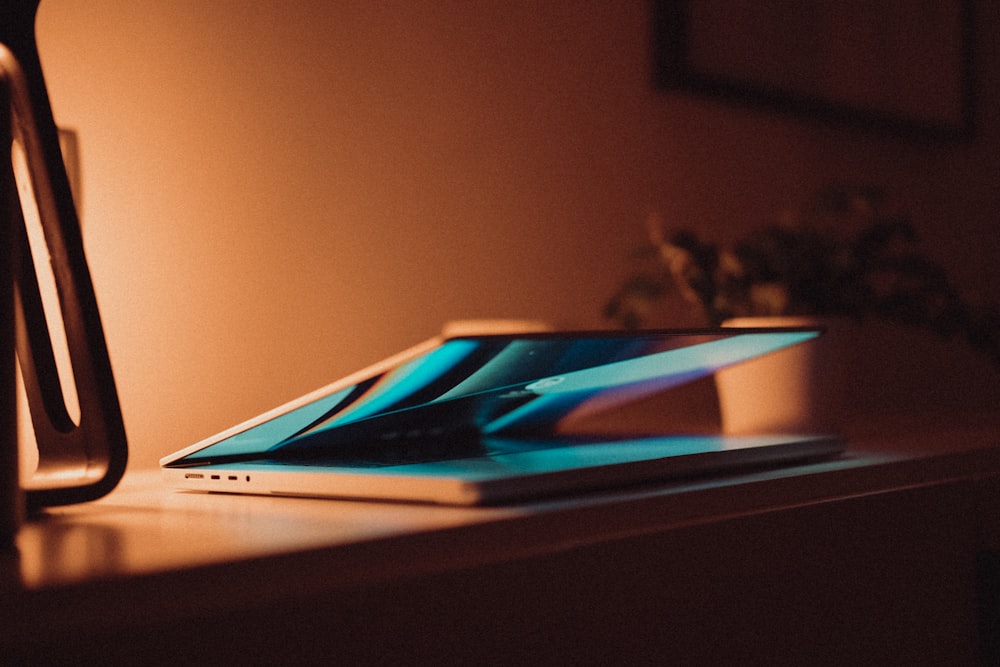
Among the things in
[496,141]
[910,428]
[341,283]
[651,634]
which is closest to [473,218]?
[496,141]

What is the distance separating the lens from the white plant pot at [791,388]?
97 cm

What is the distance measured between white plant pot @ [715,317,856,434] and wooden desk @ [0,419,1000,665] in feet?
0.46

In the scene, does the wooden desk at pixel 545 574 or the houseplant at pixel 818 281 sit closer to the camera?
the wooden desk at pixel 545 574

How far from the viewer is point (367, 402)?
2.03 ft

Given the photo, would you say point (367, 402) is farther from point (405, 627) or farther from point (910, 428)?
point (910, 428)

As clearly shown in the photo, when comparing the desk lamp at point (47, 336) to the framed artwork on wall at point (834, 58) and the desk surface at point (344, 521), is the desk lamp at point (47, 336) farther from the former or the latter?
the framed artwork on wall at point (834, 58)

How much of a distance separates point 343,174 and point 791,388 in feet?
1.74

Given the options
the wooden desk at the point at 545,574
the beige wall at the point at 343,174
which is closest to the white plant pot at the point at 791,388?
the wooden desk at the point at 545,574

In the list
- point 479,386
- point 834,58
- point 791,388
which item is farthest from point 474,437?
point 834,58

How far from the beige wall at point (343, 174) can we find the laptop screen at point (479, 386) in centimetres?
28

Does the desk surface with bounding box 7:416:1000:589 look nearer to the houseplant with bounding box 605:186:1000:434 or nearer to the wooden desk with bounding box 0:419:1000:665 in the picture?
the wooden desk with bounding box 0:419:1000:665

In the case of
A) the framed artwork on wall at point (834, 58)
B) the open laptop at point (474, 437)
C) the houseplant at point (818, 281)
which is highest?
the framed artwork on wall at point (834, 58)

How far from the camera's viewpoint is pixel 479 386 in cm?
66

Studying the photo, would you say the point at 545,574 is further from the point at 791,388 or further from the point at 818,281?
the point at 818,281
